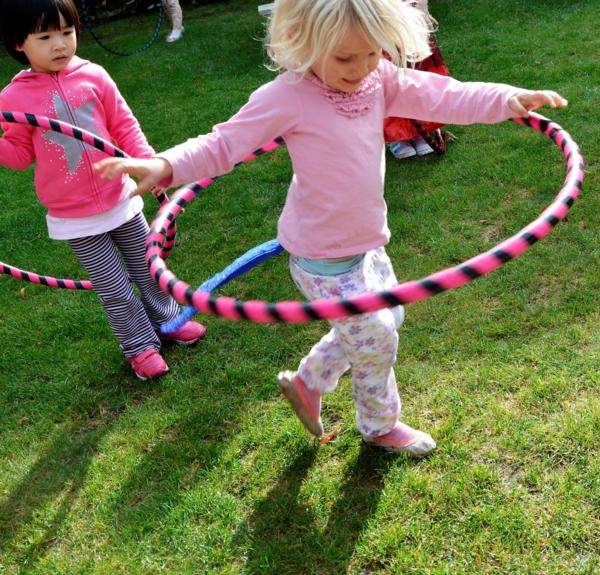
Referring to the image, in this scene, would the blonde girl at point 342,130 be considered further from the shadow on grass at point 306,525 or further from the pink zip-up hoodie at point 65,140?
the pink zip-up hoodie at point 65,140

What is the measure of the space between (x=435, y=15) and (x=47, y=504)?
955cm

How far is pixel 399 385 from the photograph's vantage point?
375cm

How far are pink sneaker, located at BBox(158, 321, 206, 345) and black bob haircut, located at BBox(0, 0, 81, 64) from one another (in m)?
1.91

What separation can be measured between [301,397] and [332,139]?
1.24 metres

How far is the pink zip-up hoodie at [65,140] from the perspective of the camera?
12.1 feet

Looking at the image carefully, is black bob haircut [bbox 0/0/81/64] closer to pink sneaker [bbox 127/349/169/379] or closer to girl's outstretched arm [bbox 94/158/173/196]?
girl's outstretched arm [bbox 94/158/173/196]

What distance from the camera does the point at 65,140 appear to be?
3748mm

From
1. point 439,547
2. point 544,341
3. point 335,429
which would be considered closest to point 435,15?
point 544,341

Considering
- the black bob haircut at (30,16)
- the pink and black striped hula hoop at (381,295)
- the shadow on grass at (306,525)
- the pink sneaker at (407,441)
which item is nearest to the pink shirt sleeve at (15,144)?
the black bob haircut at (30,16)

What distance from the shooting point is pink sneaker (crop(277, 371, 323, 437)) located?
3.24m

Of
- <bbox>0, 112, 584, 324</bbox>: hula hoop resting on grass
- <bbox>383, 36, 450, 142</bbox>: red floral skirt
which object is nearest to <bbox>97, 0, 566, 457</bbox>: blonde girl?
<bbox>0, 112, 584, 324</bbox>: hula hoop resting on grass

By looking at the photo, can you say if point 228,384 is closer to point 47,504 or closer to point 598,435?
point 47,504

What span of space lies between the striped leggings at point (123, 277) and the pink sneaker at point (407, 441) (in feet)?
5.59

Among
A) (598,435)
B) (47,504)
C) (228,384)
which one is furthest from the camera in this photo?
(228,384)
